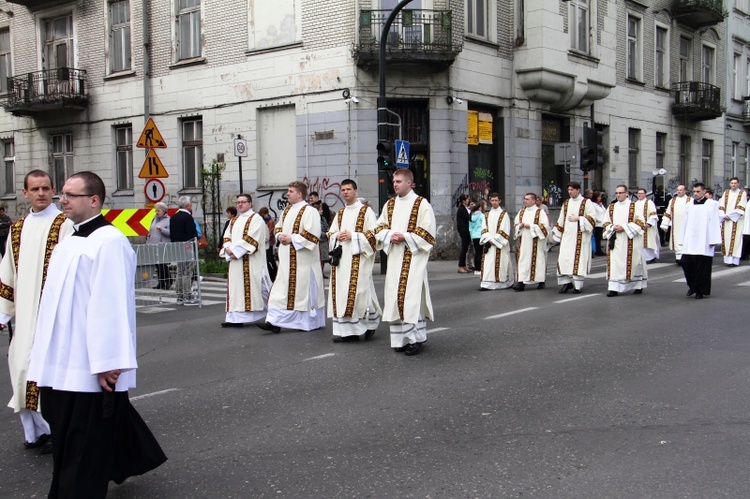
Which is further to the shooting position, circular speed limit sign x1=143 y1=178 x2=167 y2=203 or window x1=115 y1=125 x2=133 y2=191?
window x1=115 y1=125 x2=133 y2=191

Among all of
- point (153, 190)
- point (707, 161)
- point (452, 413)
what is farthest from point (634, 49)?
point (452, 413)

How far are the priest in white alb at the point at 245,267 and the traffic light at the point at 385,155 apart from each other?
20.5ft

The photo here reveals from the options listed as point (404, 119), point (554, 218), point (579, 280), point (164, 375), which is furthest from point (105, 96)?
point (164, 375)

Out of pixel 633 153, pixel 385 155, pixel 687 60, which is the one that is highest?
pixel 687 60

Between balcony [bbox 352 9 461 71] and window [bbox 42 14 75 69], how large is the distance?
11772 millimetres

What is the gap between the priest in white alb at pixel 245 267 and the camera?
1101 centimetres

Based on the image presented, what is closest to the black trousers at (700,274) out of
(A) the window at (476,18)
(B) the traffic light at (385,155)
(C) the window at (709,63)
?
(B) the traffic light at (385,155)

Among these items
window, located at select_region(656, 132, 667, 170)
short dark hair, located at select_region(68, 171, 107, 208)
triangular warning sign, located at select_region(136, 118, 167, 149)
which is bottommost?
short dark hair, located at select_region(68, 171, 107, 208)

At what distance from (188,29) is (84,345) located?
72.1 feet

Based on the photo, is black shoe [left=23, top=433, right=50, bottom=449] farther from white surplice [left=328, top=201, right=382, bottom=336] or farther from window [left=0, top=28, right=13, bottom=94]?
window [left=0, top=28, right=13, bottom=94]

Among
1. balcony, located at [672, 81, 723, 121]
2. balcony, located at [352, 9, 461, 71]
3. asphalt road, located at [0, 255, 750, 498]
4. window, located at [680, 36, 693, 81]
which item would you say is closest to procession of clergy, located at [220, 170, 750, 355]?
asphalt road, located at [0, 255, 750, 498]

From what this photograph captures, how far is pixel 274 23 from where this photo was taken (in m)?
22.3

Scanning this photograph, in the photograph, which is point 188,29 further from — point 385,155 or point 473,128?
point 385,155

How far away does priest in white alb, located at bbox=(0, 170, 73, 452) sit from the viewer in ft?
17.2
